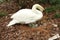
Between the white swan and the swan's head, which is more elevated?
the swan's head

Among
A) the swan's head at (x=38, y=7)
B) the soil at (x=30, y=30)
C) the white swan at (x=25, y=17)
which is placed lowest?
the soil at (x=30, y=30)

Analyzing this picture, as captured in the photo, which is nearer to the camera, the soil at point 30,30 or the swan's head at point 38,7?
the soil at point 30,30

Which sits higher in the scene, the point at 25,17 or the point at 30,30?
the point at 25,17

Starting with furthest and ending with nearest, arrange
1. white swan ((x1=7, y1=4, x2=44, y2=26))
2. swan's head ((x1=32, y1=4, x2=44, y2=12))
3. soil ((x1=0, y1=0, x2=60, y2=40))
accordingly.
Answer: swan's head ((x1=32, y1=4, x2=44, y2=12)), white swan ((x1=7, y1=4, x2=44, y2=26)), soil ((x1=0, y1=0, x2=60, y2=40))

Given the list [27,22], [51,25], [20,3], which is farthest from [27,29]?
[20,3]

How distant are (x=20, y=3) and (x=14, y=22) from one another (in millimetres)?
1226

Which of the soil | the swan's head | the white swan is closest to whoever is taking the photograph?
the soil

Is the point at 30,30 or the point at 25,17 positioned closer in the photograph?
the point at 30,30

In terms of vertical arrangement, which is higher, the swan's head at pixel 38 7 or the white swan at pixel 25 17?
the swan's head at pixel 38 7

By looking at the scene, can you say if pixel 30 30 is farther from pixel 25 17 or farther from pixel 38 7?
pixel 38 7

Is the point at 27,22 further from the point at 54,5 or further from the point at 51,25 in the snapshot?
the point at 54,5

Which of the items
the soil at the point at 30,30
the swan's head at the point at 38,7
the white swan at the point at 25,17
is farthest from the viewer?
the swan's head at the point at 38,7

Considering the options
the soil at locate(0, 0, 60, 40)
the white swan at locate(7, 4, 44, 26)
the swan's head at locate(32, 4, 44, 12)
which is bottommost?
the soil at locate(0, 0, 60, 40)

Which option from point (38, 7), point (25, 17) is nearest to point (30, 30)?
point (25, 17)
